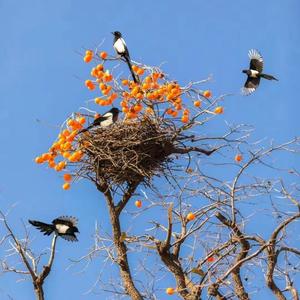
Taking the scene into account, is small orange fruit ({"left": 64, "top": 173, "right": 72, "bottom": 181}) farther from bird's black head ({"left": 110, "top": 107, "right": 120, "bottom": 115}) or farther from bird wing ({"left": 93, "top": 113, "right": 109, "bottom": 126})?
bird's black head ({"left": 110, "top": 107, "right": 120, "bottom": 115})

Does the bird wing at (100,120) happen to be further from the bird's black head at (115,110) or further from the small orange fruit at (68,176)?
the small orange fruit at (68,176)

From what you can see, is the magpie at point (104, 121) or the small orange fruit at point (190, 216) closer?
the small orange fruit at point (190, 216)

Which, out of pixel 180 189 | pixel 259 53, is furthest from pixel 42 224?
pixel 259 53

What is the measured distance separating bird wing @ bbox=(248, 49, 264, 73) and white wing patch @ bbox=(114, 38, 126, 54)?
1.92 meters

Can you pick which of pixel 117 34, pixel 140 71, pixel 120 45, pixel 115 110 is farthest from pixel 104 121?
pixel 117 34

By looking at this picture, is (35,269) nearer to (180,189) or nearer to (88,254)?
(88,254)

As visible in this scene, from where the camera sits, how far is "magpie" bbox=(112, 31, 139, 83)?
25.2 ft

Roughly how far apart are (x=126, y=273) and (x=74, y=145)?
4.79 feet

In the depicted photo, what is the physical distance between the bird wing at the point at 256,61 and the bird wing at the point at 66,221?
3.86 meters

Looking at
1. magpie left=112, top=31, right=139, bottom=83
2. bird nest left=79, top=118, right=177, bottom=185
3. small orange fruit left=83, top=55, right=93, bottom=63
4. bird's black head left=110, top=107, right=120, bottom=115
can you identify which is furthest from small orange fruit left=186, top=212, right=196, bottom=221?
small orange fruit left=83, top=55, right=93, bottom=63

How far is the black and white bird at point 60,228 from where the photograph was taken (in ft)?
22.6

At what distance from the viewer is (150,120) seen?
7074 mm

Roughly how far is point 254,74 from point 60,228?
399cm

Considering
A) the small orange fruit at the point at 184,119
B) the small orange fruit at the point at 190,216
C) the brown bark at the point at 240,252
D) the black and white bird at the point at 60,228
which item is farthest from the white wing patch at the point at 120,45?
the brown bark at the point at 240,252
